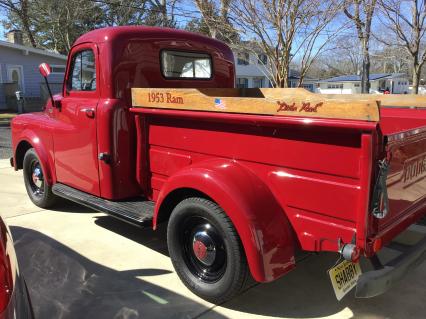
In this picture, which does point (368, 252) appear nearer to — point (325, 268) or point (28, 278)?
point (325, 268)

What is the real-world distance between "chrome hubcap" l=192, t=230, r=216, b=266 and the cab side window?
202 cm

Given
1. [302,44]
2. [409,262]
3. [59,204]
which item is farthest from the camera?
[302,44]

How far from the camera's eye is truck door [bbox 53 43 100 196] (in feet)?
14.5

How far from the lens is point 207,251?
3326mm

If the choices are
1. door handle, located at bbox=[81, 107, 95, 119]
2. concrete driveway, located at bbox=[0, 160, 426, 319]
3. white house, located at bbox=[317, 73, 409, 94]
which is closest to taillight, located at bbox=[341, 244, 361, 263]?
concrete driveway, located at bbox=[0, 160, 426, 319]

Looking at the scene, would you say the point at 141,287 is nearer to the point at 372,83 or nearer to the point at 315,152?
the point at 315,152

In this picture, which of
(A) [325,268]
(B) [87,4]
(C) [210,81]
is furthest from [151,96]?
(B) [87,4]

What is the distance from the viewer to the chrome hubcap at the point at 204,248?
3.30 metres

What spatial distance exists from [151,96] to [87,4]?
28.3m

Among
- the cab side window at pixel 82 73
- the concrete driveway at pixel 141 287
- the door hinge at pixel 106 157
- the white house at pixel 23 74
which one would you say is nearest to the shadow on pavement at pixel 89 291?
the concrete driveway at pixel 141 287

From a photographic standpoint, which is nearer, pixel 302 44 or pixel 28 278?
pixel 28 278

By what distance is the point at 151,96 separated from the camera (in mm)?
3838

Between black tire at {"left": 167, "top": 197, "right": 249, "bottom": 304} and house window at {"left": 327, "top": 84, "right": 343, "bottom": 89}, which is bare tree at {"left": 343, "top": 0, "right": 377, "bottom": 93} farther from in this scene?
house window at {"left": 327, "top": 84, "right": 343, "bottom": 89}

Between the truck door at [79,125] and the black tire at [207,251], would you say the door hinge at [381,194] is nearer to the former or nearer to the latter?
the black tire at [207,251]
